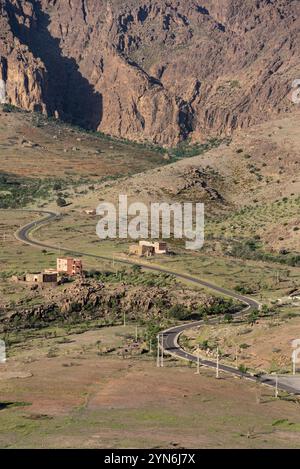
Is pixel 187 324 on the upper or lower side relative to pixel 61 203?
lower

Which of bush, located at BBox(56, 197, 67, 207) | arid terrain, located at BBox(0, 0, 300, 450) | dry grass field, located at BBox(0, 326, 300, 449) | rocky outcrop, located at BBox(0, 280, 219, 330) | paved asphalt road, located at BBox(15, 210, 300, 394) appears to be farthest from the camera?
bush, located at BBox(56, 197, 67, 207)

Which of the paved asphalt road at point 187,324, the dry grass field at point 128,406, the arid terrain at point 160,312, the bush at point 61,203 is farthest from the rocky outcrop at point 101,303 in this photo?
the bush at point 61,203

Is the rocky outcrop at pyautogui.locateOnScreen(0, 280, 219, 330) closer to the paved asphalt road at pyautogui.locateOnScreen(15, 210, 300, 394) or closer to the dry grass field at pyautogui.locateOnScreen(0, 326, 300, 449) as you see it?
the paved asphalt road at pyautogui.locateOnScreen(15, 210, 300, 394)

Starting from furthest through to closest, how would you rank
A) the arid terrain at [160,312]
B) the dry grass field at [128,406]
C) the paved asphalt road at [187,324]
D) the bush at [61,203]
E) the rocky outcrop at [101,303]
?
the bush at [61,203] → the rocky outcrop at [101,303] → the paved asphalt road at [187,324] → the arid terrain at [160,312] → the dry grass field at [128,406]

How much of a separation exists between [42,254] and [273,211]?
41973 millimetres

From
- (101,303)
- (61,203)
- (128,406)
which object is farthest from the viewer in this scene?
(61,203)

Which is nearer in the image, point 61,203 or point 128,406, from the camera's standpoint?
point 128,406

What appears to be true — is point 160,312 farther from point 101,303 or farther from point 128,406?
point 128,406

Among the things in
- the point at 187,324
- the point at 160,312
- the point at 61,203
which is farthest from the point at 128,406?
the point at 61,203

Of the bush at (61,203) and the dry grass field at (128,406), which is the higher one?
the bush at (61,203)

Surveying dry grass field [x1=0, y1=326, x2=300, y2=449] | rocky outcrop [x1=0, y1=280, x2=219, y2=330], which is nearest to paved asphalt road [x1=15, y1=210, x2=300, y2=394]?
dry grass field [x1=0, y1=326, x2=300, y2=449]

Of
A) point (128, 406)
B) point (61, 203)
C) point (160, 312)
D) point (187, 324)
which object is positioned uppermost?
point (61, 203)

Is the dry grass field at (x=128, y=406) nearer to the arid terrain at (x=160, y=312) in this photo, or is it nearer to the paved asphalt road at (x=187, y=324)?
the arid terrain at (x=160, y=312)
